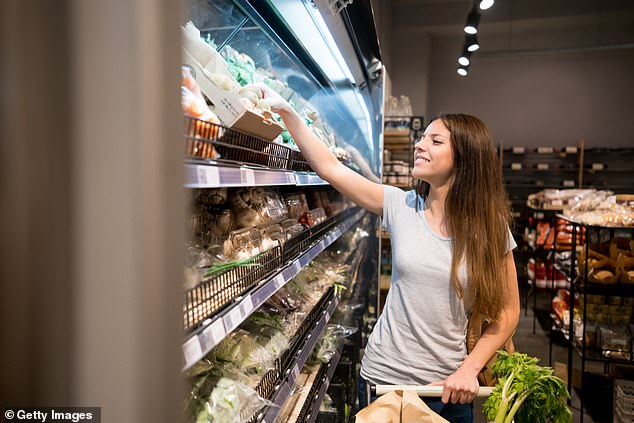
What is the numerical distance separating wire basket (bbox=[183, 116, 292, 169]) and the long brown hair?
2.23 feet

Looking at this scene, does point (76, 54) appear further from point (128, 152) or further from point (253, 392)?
point (253, 392)

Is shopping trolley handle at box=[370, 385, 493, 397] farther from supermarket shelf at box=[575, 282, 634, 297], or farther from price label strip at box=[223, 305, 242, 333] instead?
A: supermarket shelf at box=[575, 282, 634, 297]

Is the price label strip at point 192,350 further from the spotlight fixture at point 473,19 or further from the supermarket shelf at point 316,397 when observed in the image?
the spotlight fixture at point 473,19

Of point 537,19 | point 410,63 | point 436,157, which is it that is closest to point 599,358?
point 436,157

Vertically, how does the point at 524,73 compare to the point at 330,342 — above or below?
above

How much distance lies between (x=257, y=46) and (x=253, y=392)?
1.45 metres

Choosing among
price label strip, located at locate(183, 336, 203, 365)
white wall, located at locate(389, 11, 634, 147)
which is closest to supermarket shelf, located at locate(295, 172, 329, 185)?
price label strip, located at locate(183, 336, 203, 365)

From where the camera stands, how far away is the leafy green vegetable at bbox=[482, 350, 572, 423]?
4.60 feet

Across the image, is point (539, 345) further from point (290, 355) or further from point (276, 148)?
point (276, 148)

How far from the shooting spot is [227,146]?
1.00 meters

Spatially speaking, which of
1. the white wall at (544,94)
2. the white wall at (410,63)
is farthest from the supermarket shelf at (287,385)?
the white wall at (544,94)

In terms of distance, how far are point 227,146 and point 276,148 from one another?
1.37 ft

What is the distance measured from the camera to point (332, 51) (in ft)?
7.57

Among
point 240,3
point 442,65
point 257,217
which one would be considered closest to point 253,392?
point 257,217
